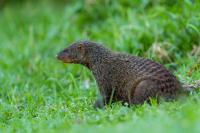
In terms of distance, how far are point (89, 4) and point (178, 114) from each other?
6.09m

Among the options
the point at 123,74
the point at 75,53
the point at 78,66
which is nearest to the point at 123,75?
the point at 123,74

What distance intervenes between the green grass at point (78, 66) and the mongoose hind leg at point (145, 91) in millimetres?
175

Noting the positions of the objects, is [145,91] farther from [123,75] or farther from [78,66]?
[78,66]

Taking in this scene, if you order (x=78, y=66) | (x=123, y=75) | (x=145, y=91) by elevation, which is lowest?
(x=145, y=91)

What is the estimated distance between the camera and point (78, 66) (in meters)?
8.92

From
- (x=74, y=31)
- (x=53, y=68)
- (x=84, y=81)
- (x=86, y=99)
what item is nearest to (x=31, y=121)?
(x=86, y=99)

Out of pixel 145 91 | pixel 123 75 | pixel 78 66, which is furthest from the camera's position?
pixel 78 66

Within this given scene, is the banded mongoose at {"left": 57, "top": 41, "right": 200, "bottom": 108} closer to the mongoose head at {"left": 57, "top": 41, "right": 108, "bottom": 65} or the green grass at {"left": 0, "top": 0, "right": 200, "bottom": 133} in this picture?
the mongoose head at {"left": 57, "top": 41, "right": 108, "bottom": 65}

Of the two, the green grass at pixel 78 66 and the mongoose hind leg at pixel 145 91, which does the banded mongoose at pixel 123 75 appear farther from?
the green grass at pixel 78 66

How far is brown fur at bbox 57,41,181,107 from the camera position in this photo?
6113 mm

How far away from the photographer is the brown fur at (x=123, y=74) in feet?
20.1

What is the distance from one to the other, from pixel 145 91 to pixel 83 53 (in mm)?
1103

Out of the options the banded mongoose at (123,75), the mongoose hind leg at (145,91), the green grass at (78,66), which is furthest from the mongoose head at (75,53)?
the mongoose hind leg at (145,91)

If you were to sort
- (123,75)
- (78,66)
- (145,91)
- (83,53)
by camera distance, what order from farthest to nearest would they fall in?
(78,66) → (83,53) → (123,75) → (145,91)
